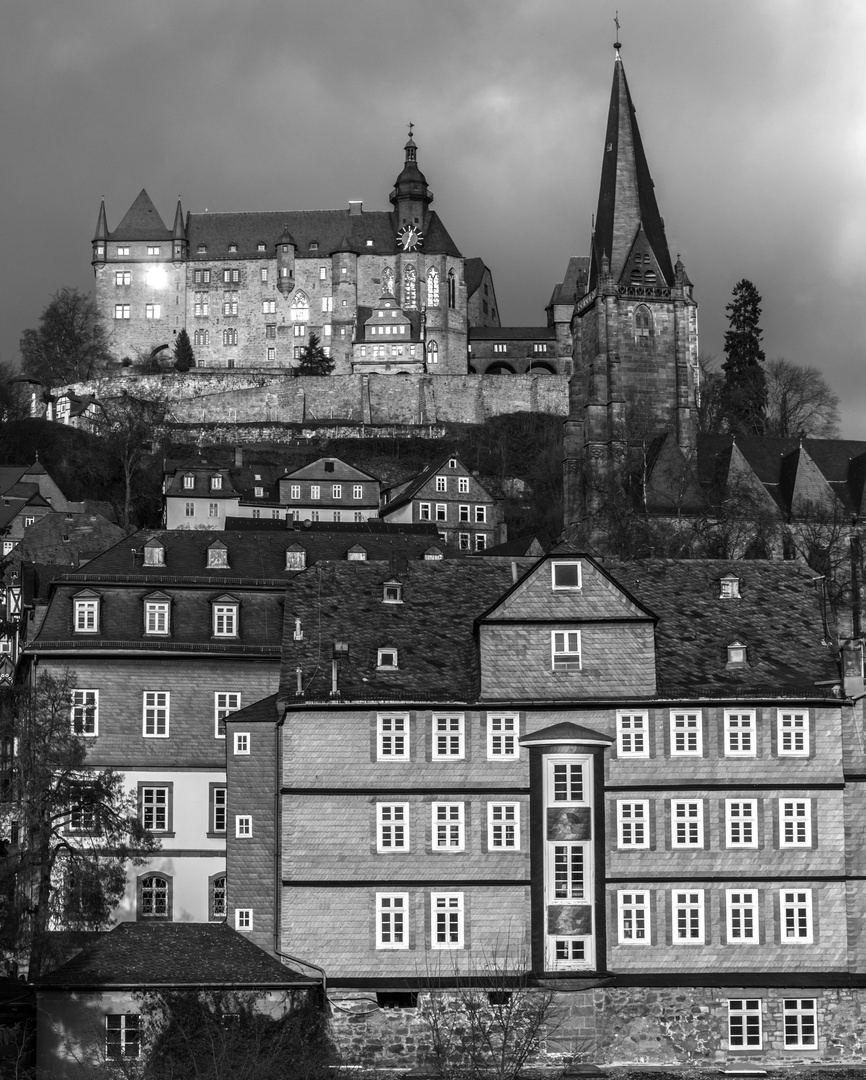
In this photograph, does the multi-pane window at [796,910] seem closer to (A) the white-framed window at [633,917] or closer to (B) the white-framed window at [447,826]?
(A) the white-framed window at [633,917]

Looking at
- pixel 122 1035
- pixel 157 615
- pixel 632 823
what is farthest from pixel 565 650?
pixel 157 615

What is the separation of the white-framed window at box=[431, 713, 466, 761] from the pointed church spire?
68.7m

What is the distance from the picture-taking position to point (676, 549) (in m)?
86.8

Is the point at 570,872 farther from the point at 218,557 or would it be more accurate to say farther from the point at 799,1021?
the point at 218,557


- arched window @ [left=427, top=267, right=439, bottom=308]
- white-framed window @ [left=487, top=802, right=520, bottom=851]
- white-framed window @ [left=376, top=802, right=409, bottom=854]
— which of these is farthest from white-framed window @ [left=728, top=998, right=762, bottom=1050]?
arched window @ [left=427, top=267, right=439, bottom=308]

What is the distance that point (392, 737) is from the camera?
46844 mm

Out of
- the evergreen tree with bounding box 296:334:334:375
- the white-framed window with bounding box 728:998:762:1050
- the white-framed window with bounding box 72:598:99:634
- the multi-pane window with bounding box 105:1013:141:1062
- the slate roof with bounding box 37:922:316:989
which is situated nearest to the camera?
the multi-pane window with bounding box 105:1013:141:1062

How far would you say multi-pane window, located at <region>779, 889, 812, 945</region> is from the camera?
46.6m

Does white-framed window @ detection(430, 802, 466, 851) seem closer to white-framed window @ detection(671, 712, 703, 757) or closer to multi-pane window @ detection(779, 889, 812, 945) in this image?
white-framed window @ detection(671, 712, 703, 757)

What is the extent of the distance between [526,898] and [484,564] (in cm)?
982

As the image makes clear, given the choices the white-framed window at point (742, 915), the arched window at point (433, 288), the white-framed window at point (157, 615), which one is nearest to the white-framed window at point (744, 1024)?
the white-framed window at point (742, 915)

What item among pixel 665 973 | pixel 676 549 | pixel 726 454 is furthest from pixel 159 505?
pixel 665 973

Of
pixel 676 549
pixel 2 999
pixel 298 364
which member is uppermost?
pixel 298 364

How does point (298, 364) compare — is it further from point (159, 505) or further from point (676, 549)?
point (676, 549)
